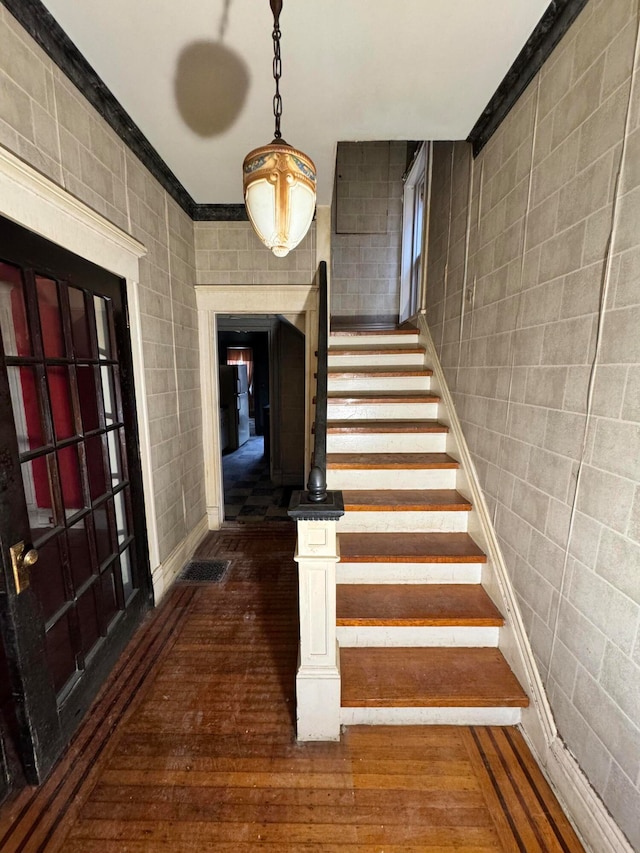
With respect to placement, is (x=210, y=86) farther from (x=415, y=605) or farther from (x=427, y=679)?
(x=427, y=679)

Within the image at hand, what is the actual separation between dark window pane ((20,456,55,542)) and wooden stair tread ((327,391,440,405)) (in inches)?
66.5

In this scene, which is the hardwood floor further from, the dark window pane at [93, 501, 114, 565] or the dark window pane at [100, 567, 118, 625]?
the dark window pane at [93, 501, 114, 565]

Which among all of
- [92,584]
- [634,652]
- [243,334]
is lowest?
[92,584]

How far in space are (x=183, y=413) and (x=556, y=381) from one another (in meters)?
2.37

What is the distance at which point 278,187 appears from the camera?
3.58 ft

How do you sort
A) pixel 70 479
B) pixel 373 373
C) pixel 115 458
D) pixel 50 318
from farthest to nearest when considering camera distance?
pixel 373 373, pixel 115 458, pixel 70 479, pixel 50 318

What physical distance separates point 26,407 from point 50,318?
372 mm

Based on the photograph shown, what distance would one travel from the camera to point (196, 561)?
2756 mm

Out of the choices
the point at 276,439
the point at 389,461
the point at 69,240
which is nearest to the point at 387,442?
the point at 389,461

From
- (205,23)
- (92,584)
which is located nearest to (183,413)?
(92,584)

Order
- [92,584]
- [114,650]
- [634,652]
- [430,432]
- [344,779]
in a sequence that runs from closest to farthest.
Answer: [634,652]
[344,779]
[92,584]
[114,650]
[430,432]

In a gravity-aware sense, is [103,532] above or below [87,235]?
below

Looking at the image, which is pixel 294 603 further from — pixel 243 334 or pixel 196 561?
pixel 243 334

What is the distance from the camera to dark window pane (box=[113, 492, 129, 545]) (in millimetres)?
1919
